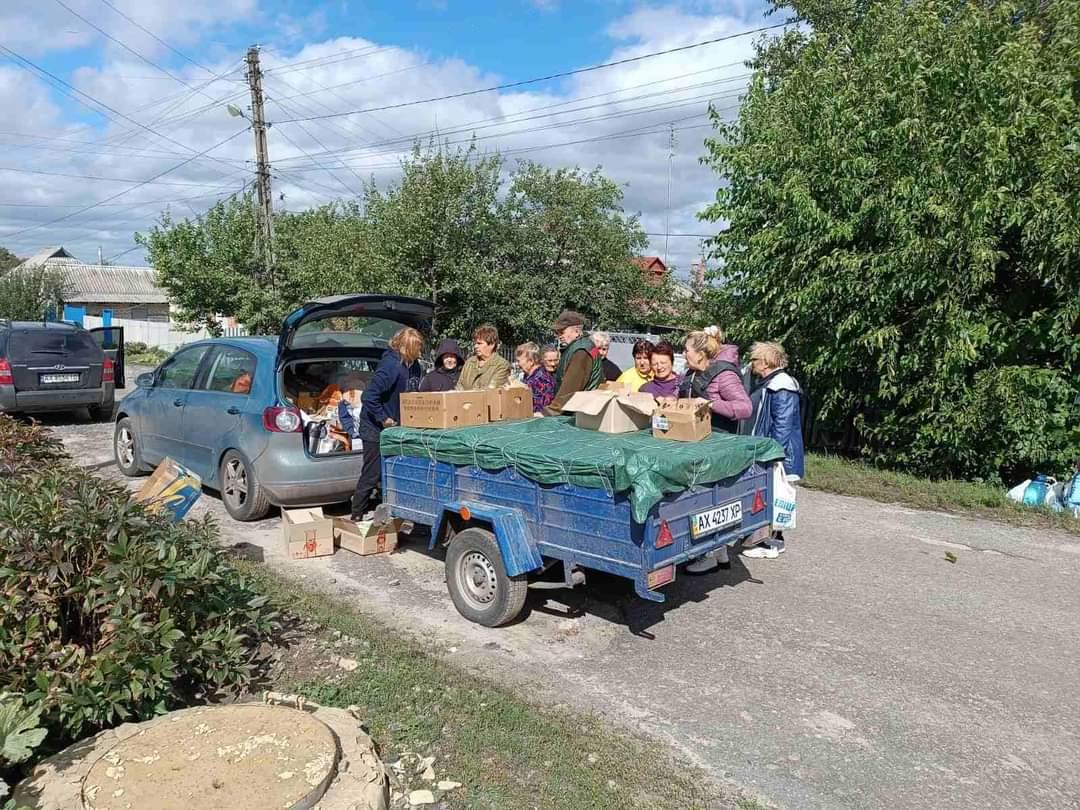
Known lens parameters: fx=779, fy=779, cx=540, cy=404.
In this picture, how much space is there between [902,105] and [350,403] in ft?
23.8

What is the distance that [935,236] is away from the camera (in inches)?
344

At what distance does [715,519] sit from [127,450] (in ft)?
23.6

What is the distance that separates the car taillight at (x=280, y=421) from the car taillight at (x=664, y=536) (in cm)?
374

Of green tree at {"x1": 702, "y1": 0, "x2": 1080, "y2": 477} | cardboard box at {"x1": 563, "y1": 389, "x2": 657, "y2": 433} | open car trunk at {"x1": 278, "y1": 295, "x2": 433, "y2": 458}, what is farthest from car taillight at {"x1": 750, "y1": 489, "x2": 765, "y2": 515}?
green tree at {"x1": 702, "y1": 0, "x2": 1080, "y2": 477}

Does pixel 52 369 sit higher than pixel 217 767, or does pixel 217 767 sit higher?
pixel 52 369

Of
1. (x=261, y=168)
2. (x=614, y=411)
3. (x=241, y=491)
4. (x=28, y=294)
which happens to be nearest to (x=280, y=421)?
(x=241, y=491)

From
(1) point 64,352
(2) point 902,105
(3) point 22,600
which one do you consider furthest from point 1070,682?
(1) point 64,352

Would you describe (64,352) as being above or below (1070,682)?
above

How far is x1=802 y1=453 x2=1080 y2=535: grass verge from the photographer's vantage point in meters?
8.00

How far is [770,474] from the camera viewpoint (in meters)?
5.21

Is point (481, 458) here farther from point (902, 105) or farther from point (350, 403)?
point (902, 105)

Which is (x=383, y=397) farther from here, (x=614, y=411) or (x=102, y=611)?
(x=102, y=611)

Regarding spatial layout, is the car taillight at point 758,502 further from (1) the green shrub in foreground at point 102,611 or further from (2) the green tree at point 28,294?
(2) the green tree at point 28,294

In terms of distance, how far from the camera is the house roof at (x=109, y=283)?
218 feet
